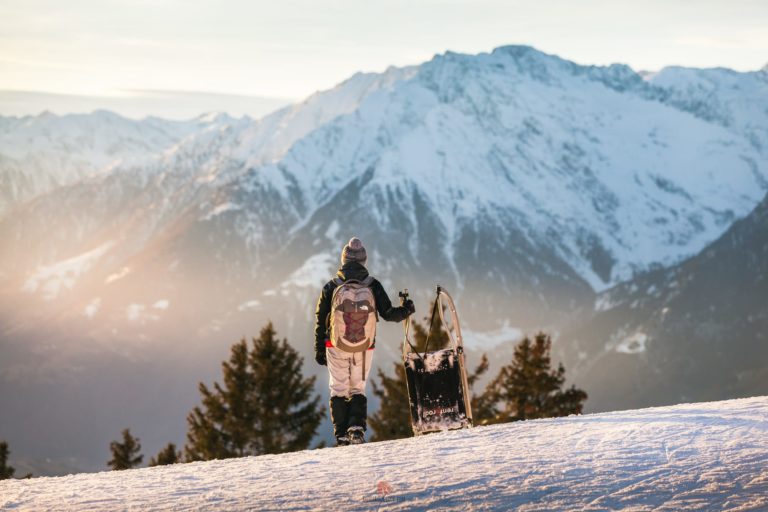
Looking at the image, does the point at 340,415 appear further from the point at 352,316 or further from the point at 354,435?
the point at 352,316

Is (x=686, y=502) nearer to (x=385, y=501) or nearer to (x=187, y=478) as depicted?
(x=385, y=501)

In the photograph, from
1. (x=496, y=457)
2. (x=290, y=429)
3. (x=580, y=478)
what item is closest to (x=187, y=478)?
(x=496, y=457)

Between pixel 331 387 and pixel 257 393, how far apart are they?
1731 cm

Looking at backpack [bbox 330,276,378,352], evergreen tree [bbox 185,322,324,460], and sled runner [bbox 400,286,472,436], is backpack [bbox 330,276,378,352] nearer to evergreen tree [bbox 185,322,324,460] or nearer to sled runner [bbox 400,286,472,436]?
sled runner [bbox 400,286,472,436]

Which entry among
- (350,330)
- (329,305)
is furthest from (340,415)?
(329,305)

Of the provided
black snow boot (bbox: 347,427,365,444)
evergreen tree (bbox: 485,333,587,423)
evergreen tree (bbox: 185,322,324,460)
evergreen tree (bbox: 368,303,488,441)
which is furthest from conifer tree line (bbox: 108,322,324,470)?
black snow boot (bbox: 347,427,365,444)

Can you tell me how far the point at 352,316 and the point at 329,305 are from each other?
0.48 m

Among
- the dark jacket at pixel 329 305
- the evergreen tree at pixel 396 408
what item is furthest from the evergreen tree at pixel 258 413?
the dark jacket at pixel 329 305

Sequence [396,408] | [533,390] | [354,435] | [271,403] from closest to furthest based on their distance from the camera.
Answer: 1. [354,435]
2. [271,403]
3. [533,390]
4. [396,408]

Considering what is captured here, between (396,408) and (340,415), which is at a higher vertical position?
(396,408)

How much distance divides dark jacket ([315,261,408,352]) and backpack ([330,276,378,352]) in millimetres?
111

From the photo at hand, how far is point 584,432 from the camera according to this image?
36.8 feet

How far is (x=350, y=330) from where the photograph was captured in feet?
41.8

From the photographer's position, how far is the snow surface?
8.19m
